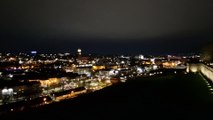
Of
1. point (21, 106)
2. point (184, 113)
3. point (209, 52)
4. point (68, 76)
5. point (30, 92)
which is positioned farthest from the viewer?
point (68, 76)

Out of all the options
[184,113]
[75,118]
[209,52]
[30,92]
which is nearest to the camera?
[75,118]

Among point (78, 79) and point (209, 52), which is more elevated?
point (209, 52)

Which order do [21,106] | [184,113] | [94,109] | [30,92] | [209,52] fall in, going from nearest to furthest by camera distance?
1. [184,113]
2. [94,109]
3. [21,106]
4. [30,92]
5. [209,52]

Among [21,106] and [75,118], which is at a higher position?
[75,118]

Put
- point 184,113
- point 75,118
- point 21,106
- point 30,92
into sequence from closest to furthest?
point 75,118, point 184,113, point 21,106, point 30,92

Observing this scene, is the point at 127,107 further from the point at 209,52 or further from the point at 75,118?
the point at 209,52

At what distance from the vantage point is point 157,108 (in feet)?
53.0

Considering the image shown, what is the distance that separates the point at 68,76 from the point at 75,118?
6138 cm

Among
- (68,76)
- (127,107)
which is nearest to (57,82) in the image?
(68,76)

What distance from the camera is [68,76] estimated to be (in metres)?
74.3

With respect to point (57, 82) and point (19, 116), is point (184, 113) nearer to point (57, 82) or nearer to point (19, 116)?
point (19, 116)

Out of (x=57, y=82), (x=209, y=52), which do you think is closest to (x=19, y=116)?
(x=57, y=82)

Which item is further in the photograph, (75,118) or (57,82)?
(57,82)

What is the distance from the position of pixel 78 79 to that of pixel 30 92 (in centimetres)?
2259
